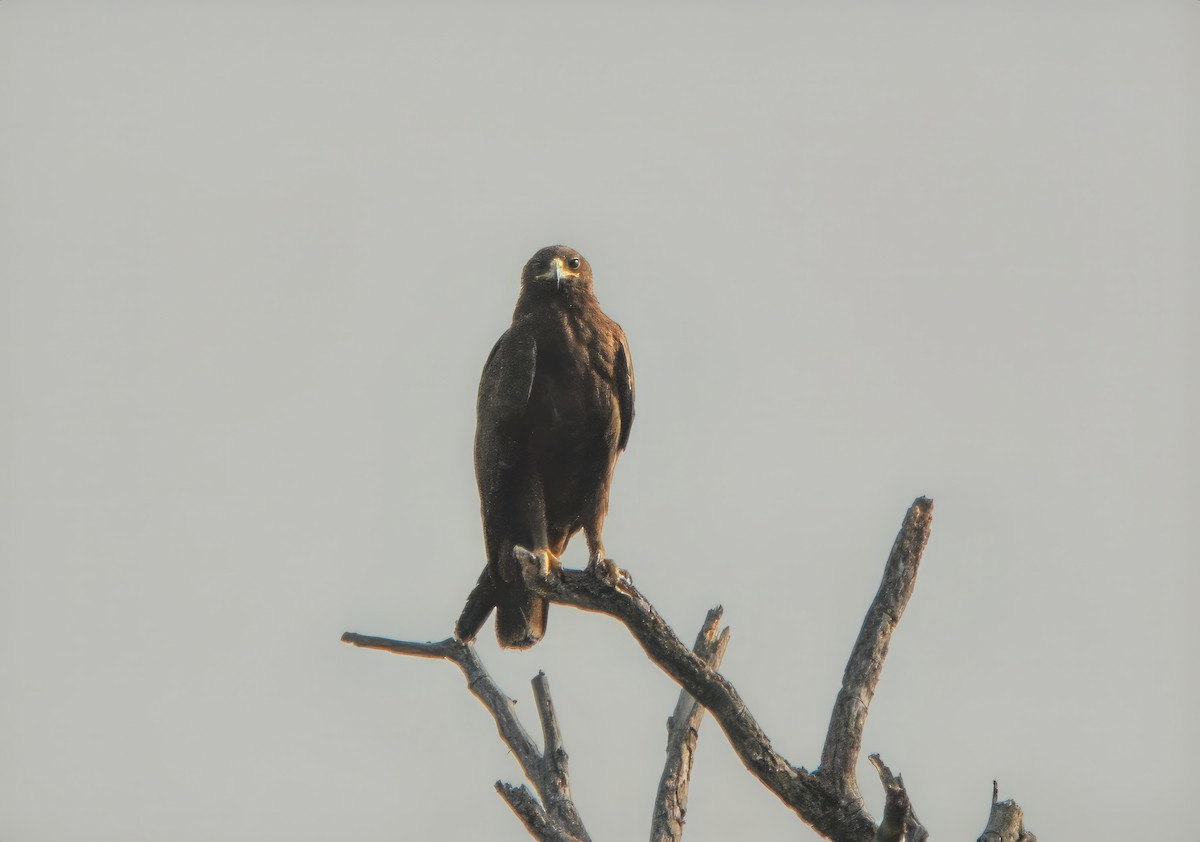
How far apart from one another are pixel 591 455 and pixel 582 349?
593 mm

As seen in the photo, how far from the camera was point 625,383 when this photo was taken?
7738 mm

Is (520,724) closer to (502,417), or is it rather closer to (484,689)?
(484,689)

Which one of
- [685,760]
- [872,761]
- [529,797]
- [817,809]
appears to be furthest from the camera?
[685,760]

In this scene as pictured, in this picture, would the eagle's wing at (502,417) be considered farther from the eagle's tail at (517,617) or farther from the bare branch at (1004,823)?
the bare branch at (1004,823)

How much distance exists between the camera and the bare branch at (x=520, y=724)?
7430mm

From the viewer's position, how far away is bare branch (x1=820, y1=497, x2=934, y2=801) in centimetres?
604

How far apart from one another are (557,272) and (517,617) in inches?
75.2

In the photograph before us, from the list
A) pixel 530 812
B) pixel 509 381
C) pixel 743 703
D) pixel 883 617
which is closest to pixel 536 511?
pixel 509 381

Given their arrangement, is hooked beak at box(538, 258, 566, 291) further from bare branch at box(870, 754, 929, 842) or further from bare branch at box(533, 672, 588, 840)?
bare branch at box(870, 754, 929, 842)

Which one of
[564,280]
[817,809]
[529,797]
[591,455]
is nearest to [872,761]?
[817,809]

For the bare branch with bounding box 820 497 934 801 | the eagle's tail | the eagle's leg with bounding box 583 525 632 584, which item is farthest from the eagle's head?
the bare branch with bounding box 820 497 934 801

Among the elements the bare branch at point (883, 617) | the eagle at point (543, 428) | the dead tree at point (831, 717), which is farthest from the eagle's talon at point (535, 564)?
the bare branch at point (883, 617)

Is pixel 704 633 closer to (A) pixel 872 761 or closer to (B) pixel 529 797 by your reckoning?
(B) pixel 529 797

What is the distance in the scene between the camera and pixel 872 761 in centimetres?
510
